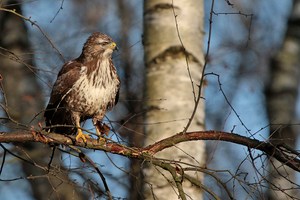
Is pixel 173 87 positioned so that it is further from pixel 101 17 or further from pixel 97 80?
pixel 101 17

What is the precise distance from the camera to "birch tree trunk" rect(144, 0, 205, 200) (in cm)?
573

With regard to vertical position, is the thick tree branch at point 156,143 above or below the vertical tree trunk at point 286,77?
below

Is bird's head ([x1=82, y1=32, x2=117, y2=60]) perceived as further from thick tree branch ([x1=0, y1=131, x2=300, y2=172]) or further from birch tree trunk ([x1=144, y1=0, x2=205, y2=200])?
thick tree branch ([x1=0, y1=131, x2=300, y2=172])

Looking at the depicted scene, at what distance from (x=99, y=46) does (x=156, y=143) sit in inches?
77.0

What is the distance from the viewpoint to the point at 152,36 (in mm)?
6355

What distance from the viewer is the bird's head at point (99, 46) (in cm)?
657

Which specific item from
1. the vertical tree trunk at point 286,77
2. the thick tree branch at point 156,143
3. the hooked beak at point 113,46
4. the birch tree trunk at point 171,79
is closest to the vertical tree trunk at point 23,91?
the hooked beak at point 113,46

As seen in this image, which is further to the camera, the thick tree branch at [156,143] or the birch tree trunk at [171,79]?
the birch tree trunk at [171,79]

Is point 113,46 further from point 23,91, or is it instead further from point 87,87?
point 23,91

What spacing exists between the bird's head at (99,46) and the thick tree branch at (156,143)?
65.5 inches

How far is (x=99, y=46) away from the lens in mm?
6613

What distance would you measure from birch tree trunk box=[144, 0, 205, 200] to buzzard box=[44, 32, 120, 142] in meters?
0.41

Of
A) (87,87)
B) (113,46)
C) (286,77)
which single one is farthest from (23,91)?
(286,77)

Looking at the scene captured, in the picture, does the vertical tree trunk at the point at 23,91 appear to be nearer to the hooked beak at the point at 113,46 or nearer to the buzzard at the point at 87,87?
the buzzard at the point at 87,87
